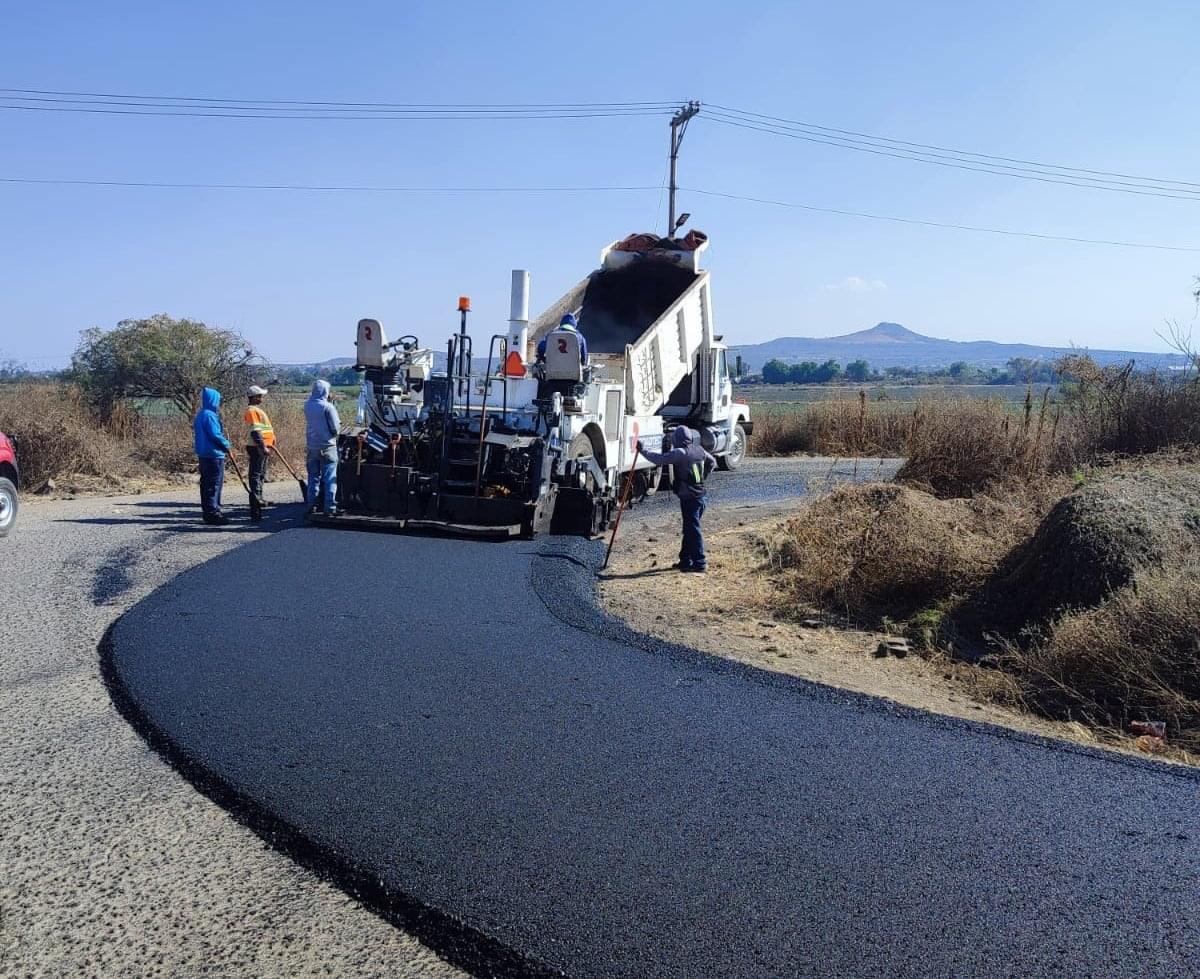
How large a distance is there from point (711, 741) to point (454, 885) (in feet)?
5.80

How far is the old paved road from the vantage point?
10.7 feet

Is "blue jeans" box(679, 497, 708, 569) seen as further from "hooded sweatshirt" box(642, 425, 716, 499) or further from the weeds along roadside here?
the weeds along roadside

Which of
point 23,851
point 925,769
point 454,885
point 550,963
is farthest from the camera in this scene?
point 925,769

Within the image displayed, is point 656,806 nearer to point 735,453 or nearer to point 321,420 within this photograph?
point 321,420

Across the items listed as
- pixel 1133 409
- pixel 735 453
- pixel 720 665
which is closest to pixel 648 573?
pixel 720 665

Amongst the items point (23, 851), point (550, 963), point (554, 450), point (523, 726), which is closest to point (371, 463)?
point (554, 450)

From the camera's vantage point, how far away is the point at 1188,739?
5.55m

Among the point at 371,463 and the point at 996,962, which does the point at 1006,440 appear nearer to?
the point at 371,463

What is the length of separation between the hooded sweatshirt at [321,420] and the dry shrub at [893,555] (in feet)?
16.1

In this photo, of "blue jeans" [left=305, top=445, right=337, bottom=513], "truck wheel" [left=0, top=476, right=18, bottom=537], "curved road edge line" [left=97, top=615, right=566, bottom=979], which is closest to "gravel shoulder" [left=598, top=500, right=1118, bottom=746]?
"blue jeans" [left=305, top=445, right=337, bottom=513]

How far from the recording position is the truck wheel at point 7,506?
10.4 meters

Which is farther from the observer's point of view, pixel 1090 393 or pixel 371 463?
pixel 1090 393

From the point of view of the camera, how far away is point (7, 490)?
10.5 meters

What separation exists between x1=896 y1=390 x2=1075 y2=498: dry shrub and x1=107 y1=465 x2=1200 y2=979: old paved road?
8136 millimetres
